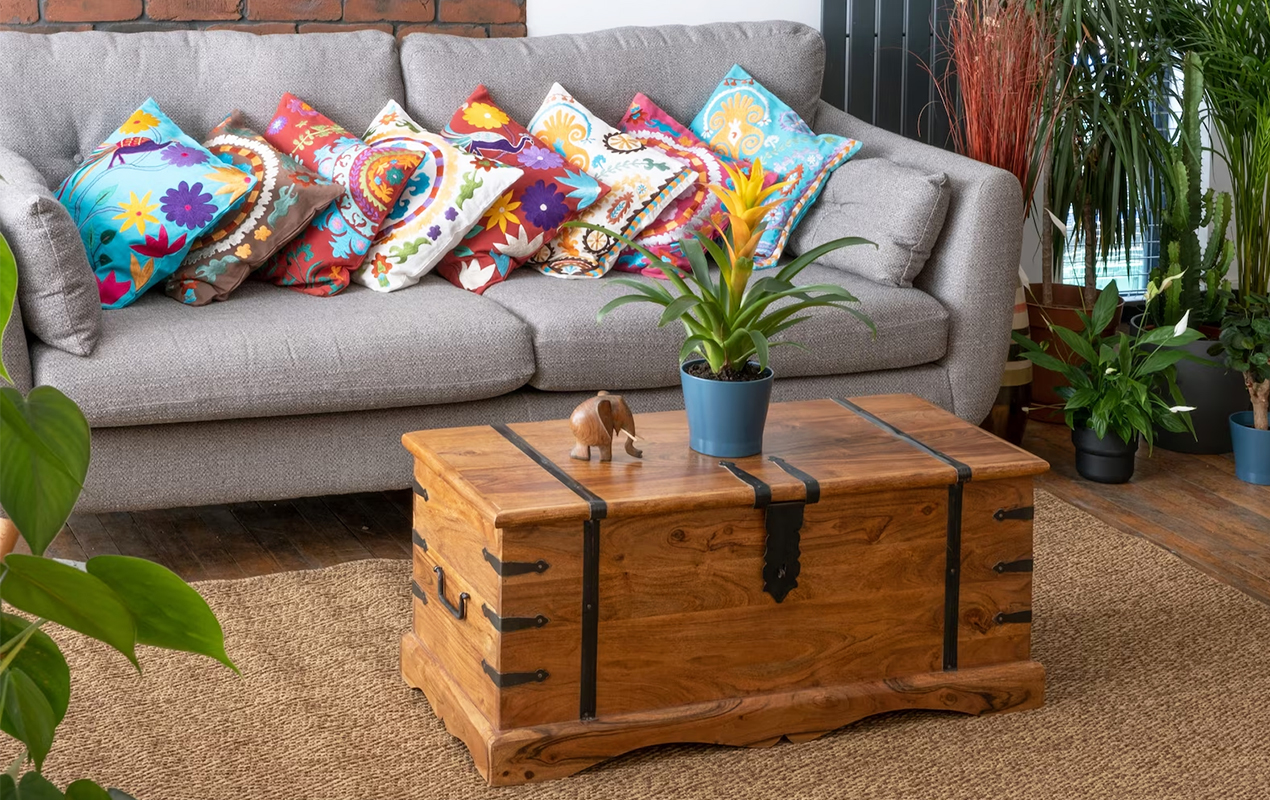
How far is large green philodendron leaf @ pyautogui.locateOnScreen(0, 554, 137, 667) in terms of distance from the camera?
0.70 m

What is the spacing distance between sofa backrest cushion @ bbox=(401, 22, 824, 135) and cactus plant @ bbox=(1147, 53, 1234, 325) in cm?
89

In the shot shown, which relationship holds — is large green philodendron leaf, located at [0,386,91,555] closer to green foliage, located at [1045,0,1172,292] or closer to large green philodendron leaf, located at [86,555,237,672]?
large green philodendron leaf, located at [86,555,237,672]

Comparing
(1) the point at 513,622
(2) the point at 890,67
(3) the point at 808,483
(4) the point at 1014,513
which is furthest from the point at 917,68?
(1) the point at 513,622

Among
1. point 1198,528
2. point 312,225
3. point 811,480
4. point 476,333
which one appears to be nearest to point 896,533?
point 811,480

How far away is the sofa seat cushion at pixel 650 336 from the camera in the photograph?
8.68 ft

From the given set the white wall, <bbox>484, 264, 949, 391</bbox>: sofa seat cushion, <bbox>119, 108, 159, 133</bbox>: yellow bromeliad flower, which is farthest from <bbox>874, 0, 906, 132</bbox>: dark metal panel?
<bbox>119, 108, 159, 133</bbox>: yellow bromeliad flower

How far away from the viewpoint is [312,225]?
285 cm

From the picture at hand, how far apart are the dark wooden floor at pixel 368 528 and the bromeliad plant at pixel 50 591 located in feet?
6.00

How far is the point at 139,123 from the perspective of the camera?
9.21 ft

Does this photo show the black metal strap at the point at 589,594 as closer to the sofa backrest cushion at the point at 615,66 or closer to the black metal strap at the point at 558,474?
the black metal strap at the point at 558,474

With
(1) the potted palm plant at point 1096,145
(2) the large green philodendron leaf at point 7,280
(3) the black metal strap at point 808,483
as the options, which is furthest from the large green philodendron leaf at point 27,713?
(1) the potted palm plant at point 1096,145

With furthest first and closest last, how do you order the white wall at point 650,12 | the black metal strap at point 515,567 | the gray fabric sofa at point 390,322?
the white wall at point 650,12 < the gray fabric sofa at point 390,322 < the black metal strap at point 515,567

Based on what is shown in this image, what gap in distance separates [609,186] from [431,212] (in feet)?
1.36

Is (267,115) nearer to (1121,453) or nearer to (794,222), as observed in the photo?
(794,222)
